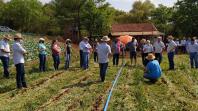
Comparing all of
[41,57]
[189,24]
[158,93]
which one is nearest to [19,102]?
[158,93]

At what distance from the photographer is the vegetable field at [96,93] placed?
506 inches

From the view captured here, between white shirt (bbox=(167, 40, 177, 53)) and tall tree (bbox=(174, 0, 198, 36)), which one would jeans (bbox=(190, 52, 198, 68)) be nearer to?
white shirt (bbox=(167, 40, 177, 53))

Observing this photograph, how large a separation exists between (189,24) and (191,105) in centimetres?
4376

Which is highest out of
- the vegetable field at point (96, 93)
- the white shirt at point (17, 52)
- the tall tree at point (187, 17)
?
the tall tree at point (187, 17)

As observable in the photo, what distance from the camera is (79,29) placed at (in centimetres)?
7194

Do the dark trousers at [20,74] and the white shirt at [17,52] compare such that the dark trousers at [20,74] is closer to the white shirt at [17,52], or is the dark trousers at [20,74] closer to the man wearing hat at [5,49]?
the white shirt at [17,52]

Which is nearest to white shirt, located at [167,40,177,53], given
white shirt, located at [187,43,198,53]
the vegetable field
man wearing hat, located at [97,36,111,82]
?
white shirt, located at [187,43,198,53]

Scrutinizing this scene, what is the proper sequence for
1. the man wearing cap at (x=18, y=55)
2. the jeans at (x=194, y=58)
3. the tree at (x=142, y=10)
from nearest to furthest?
1. the man wearing cap at (x=18, y=55)
2. the jeans at (x=194, y=58)
3. the tree at (x=142, y=10)

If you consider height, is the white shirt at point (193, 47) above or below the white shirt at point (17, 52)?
below

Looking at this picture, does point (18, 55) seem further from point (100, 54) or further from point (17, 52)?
point (100, 54)

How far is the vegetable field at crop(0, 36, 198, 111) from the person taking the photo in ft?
42.2

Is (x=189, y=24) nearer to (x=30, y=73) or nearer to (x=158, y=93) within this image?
(x=30, y=73)

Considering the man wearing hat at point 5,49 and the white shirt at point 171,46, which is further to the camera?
the white shirt at point 171,46

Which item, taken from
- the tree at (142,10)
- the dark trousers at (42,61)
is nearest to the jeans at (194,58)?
the dark trousers at (42,61)
